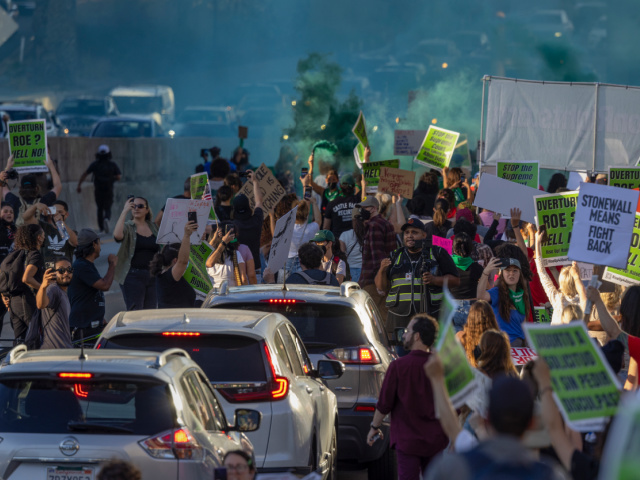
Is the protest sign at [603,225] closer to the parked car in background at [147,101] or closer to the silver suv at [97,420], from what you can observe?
the silver suv at [97,420]

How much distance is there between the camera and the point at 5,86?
81.8m

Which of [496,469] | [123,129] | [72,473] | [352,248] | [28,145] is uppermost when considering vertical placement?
[496,469]

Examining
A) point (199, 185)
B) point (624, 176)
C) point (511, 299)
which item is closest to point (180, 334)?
point (511, 299)

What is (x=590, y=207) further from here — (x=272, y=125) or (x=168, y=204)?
(x=272, y=125)

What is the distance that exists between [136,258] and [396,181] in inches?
216

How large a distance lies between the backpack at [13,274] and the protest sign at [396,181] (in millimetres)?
6593

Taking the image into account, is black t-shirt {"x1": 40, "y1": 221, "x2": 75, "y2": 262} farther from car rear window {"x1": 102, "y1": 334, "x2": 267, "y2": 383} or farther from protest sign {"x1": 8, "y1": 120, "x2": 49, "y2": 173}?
car rear window {"x1": 102, "y1": 334, "x2": 267, "y2": 383}

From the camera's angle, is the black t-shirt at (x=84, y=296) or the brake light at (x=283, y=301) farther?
the black t-shirt at (x=84, y=296)

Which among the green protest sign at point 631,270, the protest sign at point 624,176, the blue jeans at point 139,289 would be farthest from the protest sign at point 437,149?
Result: the green protest sign at point 631,270

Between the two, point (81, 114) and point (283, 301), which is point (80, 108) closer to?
point (81, 114)

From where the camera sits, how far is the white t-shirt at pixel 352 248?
14742 millimetres

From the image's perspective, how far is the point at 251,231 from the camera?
14883 millimetres

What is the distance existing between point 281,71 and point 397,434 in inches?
4674

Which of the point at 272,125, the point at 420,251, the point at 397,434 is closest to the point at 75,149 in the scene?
the point at 420,251
